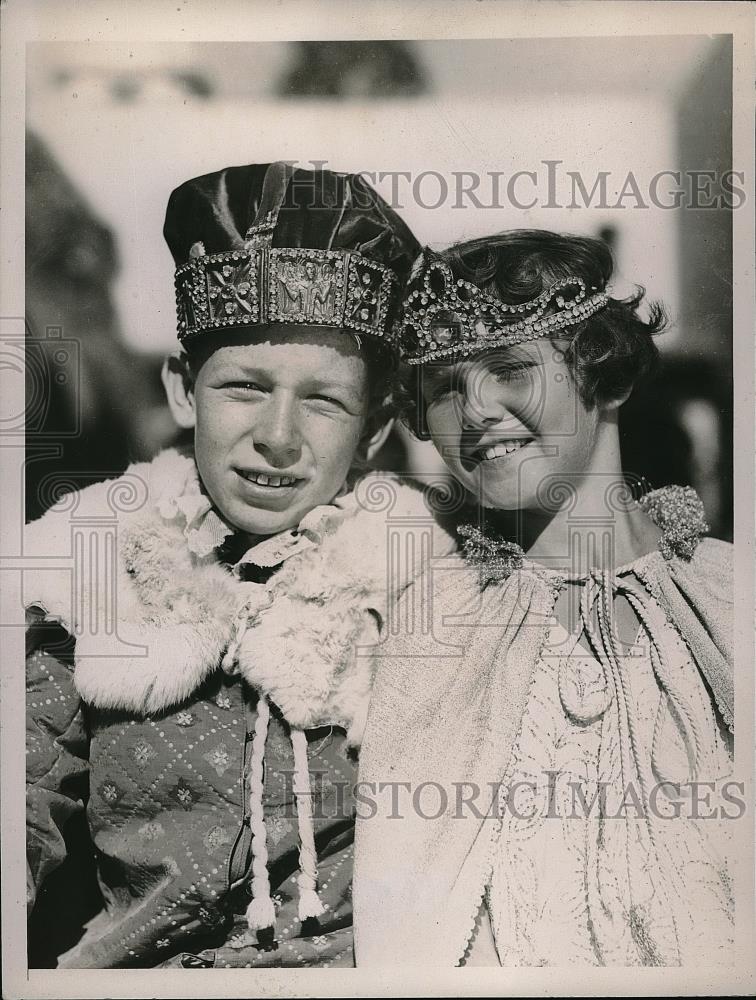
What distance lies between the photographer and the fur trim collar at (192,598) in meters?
1.52

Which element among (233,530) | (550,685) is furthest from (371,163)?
(550,685)

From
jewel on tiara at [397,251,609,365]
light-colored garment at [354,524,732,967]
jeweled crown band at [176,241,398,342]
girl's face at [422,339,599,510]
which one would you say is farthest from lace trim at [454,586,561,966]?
jeweled crown band at [176,241,398,342]

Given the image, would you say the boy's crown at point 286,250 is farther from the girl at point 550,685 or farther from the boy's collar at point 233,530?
the boy's collar at point 233,530

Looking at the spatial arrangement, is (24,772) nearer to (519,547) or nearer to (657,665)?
(519,547)

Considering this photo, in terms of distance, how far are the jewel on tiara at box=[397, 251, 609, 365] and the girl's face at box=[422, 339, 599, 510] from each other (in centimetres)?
2

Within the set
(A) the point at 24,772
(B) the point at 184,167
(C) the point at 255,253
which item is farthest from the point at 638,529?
(A) the point at 24,772

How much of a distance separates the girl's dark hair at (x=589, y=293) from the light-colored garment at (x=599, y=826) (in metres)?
0.41

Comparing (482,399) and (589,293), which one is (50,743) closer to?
(482,399)

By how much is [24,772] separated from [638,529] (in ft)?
3.88

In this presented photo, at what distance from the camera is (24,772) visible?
160 cm

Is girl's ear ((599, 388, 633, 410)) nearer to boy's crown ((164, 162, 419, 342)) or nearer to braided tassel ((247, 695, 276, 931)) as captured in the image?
boy's crown ((164, 162, 419, 342))

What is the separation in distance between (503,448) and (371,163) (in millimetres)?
552

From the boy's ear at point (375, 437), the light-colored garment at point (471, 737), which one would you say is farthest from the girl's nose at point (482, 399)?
the light-colored garment at point (471, 737)

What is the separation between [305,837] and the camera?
1.56 metres
